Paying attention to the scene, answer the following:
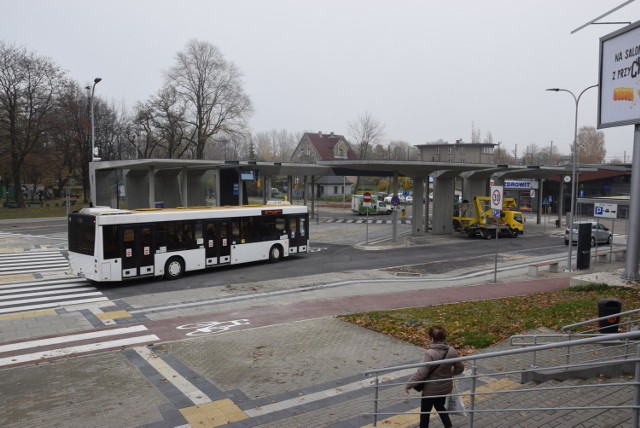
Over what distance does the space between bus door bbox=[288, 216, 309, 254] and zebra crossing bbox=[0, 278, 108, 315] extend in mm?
9812

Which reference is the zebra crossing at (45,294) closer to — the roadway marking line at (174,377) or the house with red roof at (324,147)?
the roadway marking line at (174,377)

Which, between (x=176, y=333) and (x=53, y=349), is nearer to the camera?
(x=53, y=349)

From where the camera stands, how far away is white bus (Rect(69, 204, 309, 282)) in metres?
18.2

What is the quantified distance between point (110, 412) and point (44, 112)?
5228 cm

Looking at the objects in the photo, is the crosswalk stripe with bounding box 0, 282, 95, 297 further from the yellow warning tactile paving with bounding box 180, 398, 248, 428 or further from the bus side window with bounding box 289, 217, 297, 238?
the yellow warning tactile paving with bounding box 180, 398, 248, 428

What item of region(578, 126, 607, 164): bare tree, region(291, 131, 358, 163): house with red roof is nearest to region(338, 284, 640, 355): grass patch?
region(291, 131, 358, 163): house with red roof

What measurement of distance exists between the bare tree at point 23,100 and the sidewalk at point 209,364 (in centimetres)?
4298

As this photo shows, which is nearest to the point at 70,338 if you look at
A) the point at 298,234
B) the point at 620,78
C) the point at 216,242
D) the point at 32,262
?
the point at 216,242

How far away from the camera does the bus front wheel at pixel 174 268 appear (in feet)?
66.0

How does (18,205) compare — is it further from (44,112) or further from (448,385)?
(448,385)

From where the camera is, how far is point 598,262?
27.6m

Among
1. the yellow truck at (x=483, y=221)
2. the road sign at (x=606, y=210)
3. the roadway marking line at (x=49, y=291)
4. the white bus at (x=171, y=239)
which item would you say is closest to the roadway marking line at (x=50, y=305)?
the white bus at (x=171, y=239)

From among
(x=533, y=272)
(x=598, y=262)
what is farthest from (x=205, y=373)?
(x=598, y=262)

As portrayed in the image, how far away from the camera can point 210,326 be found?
530 inches
